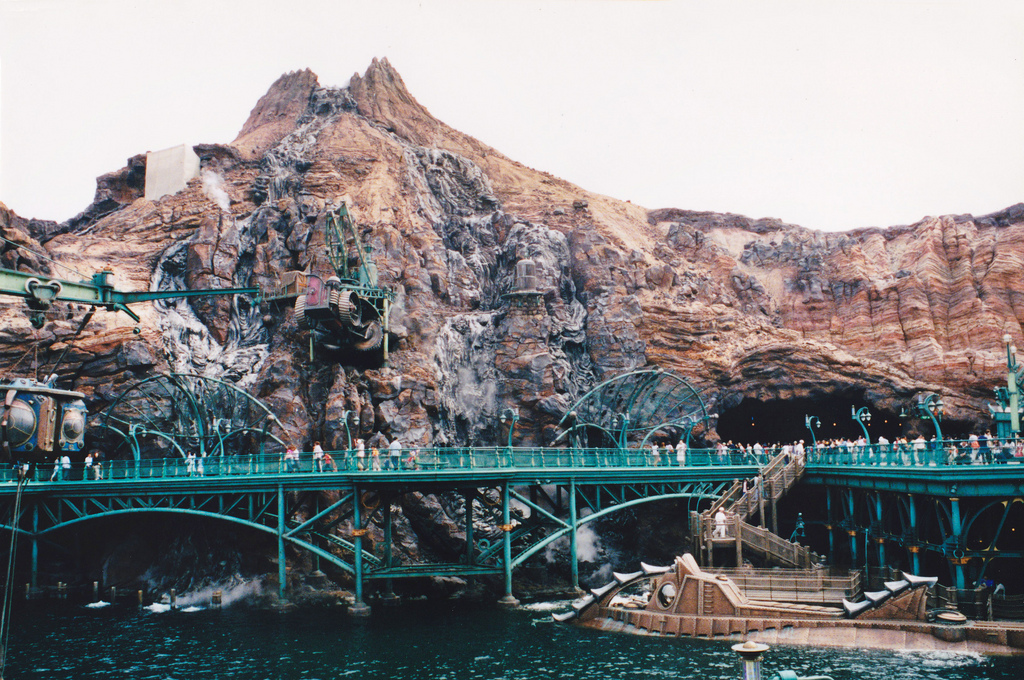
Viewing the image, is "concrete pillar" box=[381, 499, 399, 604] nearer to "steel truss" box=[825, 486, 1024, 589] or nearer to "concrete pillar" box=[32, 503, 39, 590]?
"concrete pillar" box=[32, 503, 39, 590]

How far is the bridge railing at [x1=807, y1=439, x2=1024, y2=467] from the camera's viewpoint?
1578 inches

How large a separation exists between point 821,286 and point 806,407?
61.1ft

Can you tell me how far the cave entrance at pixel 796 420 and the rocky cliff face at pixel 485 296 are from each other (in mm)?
2235

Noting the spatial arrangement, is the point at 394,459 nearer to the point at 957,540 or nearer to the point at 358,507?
the point at 358,507

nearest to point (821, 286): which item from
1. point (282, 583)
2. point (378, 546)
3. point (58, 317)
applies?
point (378, 546)

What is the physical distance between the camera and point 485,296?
82438 mm

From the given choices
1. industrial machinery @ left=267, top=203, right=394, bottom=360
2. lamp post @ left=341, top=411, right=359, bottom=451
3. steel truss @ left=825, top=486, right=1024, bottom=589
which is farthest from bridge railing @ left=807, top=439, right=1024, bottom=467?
industrial machinery @ left=267, top=203, right=394, bottom=360

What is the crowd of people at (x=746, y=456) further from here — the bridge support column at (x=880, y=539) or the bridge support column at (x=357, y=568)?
the bridge support column at (x=880, y=539)

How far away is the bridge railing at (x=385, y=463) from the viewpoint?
51906 mm

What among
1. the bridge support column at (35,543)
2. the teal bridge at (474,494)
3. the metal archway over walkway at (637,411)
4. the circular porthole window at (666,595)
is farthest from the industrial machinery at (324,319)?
the circular porthole window at (666,595)

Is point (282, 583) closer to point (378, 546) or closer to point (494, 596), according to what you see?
point (378, 546)

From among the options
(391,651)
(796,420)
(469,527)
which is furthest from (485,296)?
(391,651)

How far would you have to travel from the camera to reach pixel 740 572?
4306cm

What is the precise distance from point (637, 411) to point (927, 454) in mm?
30377
